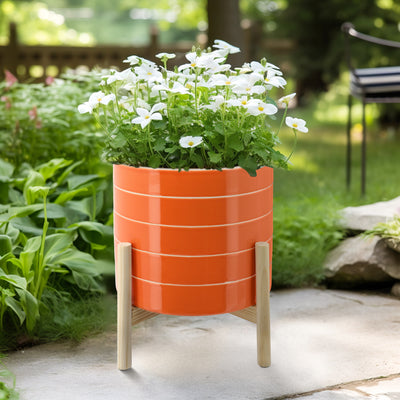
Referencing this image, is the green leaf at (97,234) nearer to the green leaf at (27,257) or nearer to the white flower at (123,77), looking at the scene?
the green leaf at (27,257)

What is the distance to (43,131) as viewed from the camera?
333 cm

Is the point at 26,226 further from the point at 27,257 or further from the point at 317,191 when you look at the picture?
the point at 317,191

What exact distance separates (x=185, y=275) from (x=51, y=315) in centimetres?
74

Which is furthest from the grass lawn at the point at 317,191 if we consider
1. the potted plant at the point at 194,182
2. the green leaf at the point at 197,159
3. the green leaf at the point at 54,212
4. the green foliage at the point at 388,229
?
the green leaf at the point at 197,159

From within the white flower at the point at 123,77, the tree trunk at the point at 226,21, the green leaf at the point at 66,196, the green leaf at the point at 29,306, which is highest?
the tree trunk at the point at 226,21

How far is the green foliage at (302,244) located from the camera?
9.68ft

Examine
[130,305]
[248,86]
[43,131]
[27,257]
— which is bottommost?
[130,305]

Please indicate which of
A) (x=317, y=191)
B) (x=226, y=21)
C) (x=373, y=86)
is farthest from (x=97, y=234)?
(x=226, y=21)

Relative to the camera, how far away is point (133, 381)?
2072 mm

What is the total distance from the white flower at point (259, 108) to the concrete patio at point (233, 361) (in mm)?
882

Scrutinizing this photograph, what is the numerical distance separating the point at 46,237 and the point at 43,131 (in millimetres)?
1053

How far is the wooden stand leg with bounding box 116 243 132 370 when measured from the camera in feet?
6.77

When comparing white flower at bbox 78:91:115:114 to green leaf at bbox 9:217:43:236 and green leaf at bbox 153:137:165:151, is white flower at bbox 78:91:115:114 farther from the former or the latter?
green leaf at bbox 9:217:43:236

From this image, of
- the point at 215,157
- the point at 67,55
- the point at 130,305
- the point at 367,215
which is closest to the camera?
the point at 215,157
